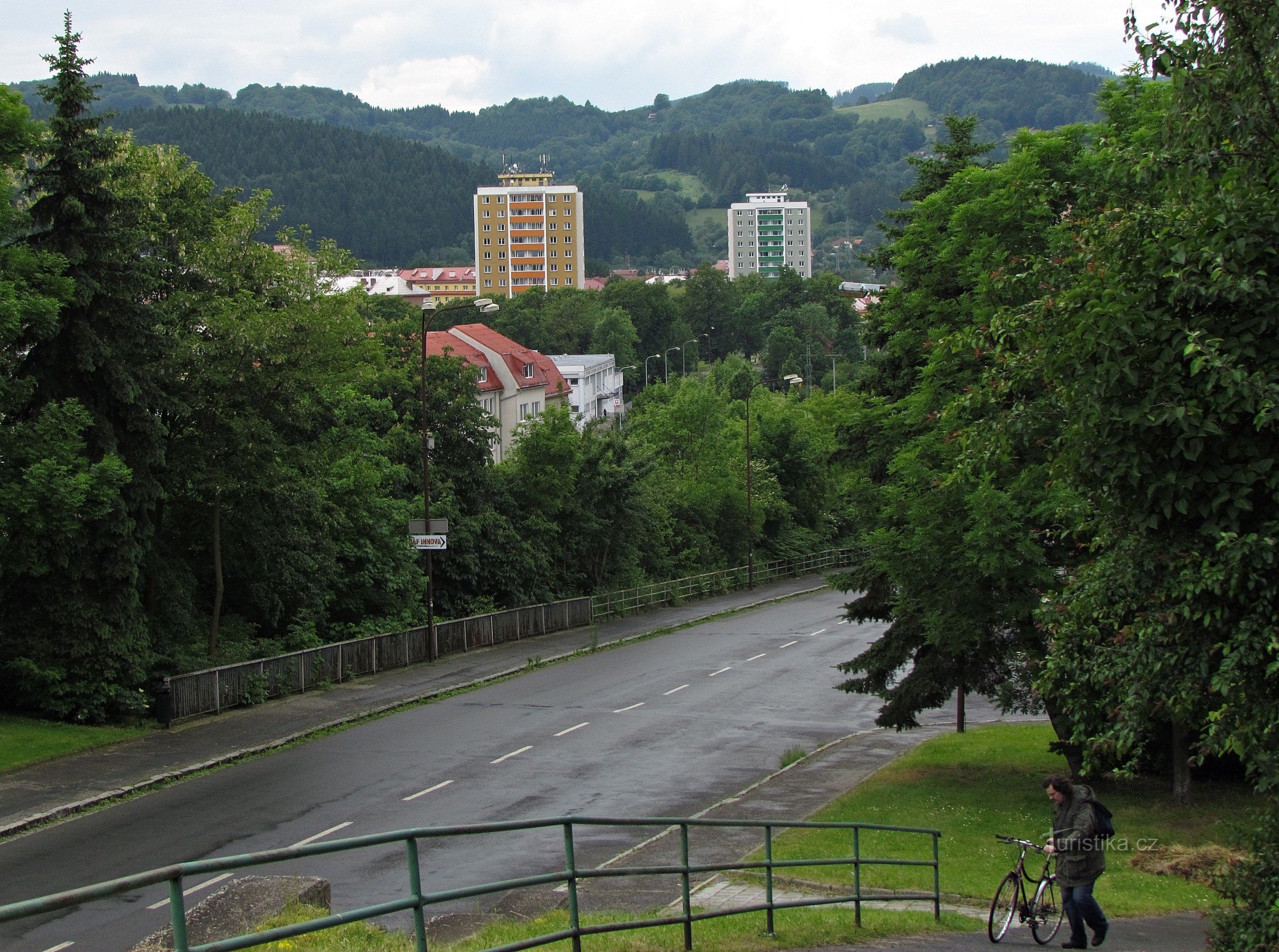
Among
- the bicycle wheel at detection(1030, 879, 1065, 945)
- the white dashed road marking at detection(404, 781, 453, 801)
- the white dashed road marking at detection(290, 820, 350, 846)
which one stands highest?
the bicycle wheel at detection(1030, 879, 1065, 945)

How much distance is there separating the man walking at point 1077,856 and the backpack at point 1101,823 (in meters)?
0.02

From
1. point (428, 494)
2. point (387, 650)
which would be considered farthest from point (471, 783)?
point (428, 494)

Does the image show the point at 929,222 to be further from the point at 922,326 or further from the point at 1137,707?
the point at 1137,707

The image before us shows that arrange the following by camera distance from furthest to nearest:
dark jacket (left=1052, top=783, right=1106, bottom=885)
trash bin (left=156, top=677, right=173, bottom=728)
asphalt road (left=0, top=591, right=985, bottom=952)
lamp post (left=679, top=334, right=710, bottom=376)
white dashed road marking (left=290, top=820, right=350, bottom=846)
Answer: lamp post (left=679, top=334, right=710, bottom=376)
trash bin (left=156, top=677, right=173, bottom=728)
white dashed road marking (left=290, top=820, right=350, bottom=846)
asphalt road (left=0, top=591, right=985, bottom=952)
dark jacket (left=1052, top=783, right=1106, bottom=885)

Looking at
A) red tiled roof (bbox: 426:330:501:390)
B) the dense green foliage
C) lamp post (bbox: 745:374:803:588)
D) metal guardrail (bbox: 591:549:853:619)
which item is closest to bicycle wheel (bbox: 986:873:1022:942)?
the dense green foliage

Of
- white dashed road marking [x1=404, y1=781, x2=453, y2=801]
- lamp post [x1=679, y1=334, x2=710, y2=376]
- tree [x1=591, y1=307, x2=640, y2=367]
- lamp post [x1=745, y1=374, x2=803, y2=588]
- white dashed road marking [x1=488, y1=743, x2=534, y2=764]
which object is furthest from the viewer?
lamp post [x1=679, y1=334, x2=710, y2=376]

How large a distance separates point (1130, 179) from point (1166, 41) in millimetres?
1077

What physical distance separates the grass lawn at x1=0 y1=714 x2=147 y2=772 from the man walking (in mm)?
16460

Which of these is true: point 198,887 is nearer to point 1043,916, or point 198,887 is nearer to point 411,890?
point 411,890

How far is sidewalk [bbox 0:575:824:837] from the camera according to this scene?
19875 millimetres

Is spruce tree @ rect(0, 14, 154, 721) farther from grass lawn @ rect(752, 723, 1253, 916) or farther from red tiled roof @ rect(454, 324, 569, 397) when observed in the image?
red tiled roof @ rect(454, 324, 569, 397)

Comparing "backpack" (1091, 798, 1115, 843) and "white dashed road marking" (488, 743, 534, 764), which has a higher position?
"backpack" (1091, 798, 1115, 843)

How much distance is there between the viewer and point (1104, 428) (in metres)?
8.38

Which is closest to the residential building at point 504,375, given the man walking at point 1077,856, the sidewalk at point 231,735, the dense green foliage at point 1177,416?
the sidewalk at point 231,735
